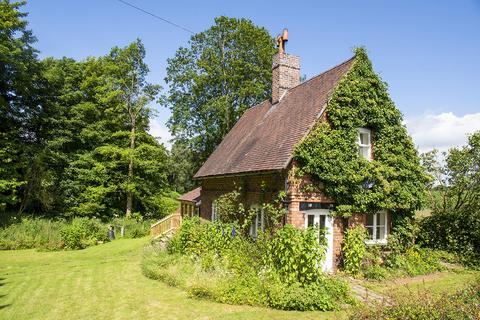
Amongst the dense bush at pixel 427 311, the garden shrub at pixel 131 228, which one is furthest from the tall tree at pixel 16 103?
the dense bush at pixel 427 311

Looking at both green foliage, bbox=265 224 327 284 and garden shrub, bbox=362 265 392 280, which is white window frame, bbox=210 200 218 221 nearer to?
garden shrub, bbox=362 265 392 280

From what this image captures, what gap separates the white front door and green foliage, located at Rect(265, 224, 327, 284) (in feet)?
→ 7.91

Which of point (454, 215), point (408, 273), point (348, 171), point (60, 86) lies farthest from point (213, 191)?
point (60, 86)

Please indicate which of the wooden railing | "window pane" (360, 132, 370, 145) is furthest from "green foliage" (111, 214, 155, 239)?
"window pane" (360, 132, 370, 145)

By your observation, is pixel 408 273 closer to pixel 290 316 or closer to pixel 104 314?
pixel 290 316

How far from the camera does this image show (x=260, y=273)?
33.7 ft

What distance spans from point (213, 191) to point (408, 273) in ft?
34.9

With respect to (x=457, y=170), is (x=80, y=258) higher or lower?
lower

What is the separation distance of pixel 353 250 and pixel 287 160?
4.24m

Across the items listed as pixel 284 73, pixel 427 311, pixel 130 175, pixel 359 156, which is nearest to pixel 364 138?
pixel 359 156

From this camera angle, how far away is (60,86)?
98.2 ft

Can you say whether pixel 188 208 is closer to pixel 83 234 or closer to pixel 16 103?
pixel 83 234

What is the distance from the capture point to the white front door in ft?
41.5

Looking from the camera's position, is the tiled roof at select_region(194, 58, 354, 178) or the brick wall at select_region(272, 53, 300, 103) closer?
the tiled roof at select_region(194, 58, 354, 178)
